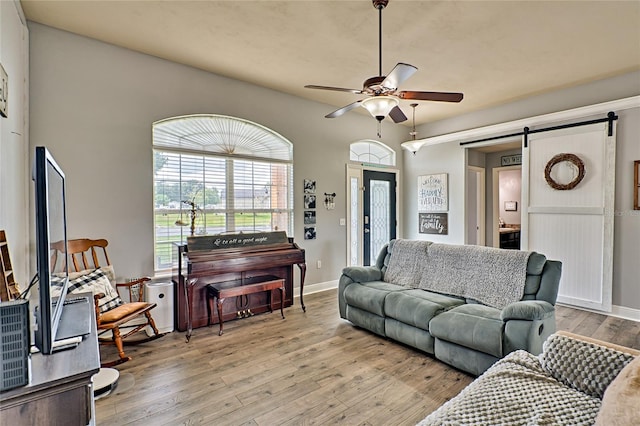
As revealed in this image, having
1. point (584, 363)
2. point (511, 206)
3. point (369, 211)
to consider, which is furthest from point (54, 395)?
point (511, 206)

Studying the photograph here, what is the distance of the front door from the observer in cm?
589

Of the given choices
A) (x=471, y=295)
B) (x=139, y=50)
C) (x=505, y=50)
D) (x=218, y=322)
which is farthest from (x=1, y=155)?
(x=505, y=50)

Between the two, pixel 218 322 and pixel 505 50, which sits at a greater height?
pixel 505 50

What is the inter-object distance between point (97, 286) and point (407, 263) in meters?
3.14

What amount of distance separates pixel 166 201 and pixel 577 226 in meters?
5.26

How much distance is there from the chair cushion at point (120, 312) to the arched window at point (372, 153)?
3.84m

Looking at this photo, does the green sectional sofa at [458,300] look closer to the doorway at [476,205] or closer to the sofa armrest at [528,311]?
the sofa armrest at [528,311]

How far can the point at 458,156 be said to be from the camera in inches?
228

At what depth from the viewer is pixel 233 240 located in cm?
390

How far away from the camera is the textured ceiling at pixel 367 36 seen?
9.02 ft

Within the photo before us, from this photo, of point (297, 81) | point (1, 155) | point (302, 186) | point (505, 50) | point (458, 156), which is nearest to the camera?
point (1, 155)

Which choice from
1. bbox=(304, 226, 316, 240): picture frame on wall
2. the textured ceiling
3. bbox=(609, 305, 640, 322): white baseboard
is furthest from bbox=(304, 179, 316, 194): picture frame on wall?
bbox=(609, 305, 640, 322): white baseboard

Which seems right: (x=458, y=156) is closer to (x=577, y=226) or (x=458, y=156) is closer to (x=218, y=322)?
(x=577, y=226)

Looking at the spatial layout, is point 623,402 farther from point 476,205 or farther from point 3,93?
point 476,205
